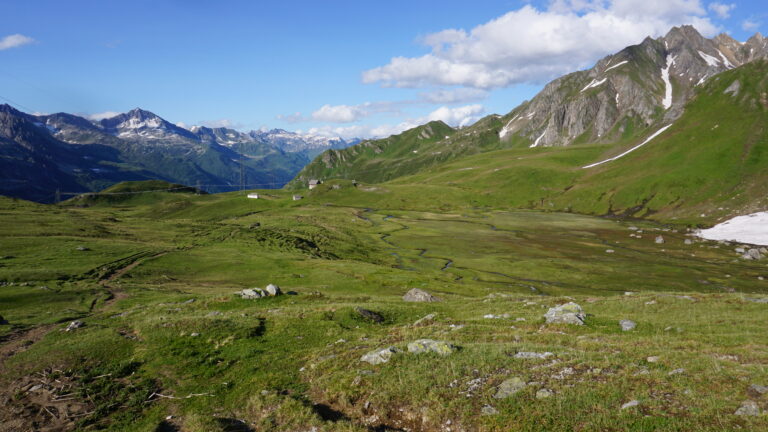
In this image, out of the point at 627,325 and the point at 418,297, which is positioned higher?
the point at 627,325

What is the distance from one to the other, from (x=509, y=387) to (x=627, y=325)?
51.5ft

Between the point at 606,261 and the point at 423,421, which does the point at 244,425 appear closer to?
the point at 423,421

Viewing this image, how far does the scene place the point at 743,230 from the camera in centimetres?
15212

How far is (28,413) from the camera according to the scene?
20.6 meters

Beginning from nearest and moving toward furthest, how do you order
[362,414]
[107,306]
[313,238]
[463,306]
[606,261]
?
[362,414], [463,306], [107,306], [606,261], [313,238]

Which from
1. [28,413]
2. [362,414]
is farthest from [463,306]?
[28,413]

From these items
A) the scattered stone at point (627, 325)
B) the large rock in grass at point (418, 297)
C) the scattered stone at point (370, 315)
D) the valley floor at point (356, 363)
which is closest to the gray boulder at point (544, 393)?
the valley floor at point (356, 363)

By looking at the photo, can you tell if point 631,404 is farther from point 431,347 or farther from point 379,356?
point 379,356

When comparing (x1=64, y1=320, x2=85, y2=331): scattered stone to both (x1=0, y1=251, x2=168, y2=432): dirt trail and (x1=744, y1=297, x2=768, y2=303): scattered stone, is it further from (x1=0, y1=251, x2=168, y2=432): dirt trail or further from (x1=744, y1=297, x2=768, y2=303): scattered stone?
(x1=744, y1=297, x2=768, y2=303): scattered stone

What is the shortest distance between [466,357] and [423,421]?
551 cm

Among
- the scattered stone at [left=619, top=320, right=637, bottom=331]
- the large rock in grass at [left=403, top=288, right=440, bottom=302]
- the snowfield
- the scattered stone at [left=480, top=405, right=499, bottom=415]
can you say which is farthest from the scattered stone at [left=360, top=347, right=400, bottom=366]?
the snowfield

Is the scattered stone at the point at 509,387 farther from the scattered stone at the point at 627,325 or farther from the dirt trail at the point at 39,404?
the dirt trail at the point at 39,404

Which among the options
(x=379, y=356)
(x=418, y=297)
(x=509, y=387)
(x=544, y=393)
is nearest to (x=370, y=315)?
(x=379, y=356)

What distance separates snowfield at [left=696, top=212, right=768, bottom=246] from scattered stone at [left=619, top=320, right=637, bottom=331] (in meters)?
158
